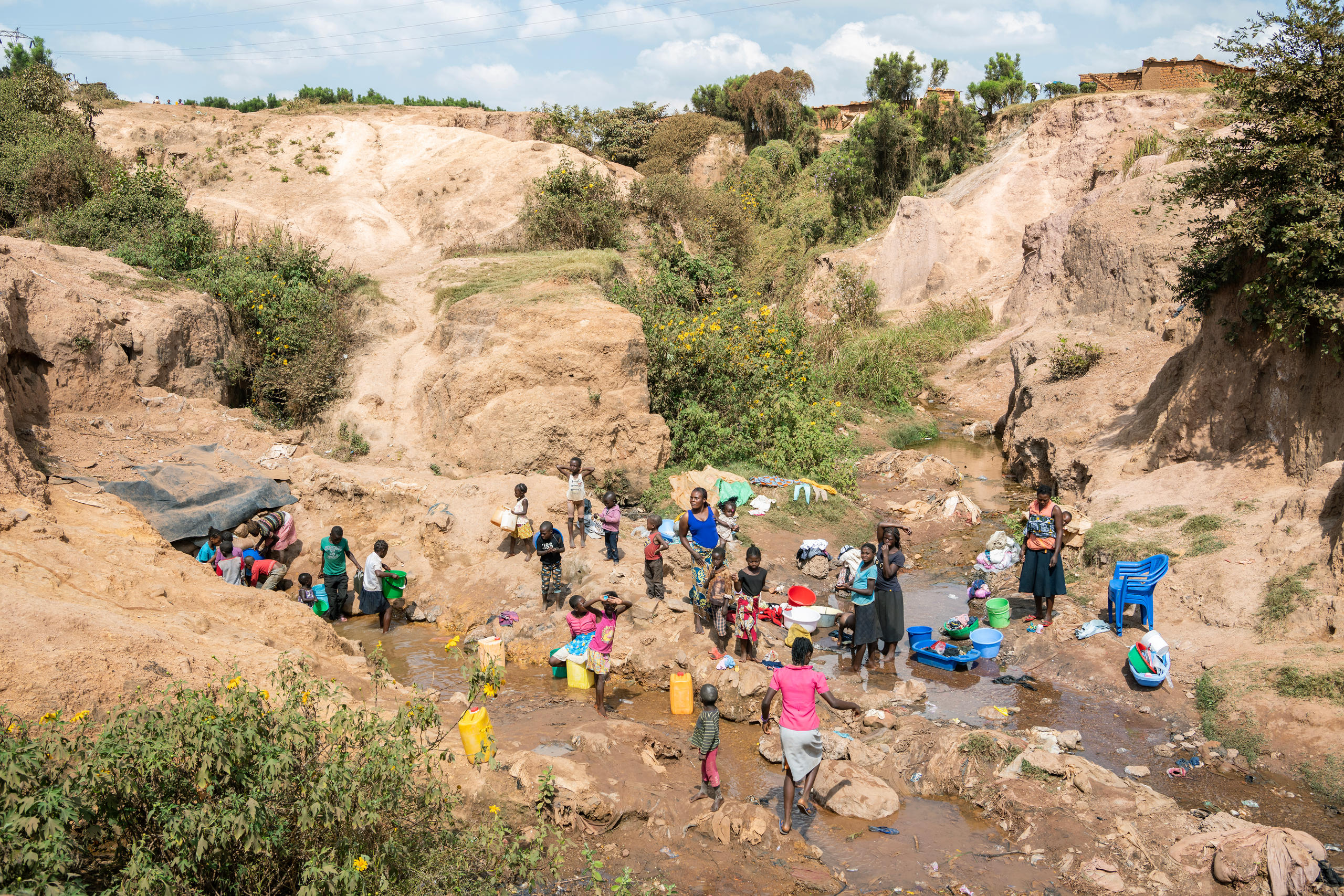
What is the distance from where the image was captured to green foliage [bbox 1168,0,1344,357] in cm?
880

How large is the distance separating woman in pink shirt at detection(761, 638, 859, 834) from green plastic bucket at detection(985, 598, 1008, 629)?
12.8ft

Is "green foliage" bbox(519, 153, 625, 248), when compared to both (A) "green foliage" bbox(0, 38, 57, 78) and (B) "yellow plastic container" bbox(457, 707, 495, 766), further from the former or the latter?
(A) "green foliage" bbox(0, 38, 57, 78)

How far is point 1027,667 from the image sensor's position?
26.4 ft

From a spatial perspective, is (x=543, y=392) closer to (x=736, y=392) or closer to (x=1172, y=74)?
(x=736, y=392)

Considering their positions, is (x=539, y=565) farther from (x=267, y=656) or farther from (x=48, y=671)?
(x=48, y=671)

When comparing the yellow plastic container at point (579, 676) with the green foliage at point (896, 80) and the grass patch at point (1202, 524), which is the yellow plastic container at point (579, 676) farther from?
the green foliage at point (896, 80)

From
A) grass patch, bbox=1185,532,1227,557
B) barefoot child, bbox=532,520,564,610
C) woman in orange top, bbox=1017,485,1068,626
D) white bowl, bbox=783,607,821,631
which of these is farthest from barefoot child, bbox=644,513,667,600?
grass patch, bbox=1185,532,1227,557

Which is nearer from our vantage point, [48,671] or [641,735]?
[48,671]

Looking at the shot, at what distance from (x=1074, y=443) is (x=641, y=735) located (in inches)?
382

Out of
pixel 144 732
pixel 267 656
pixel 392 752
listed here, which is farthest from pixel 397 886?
pixel 267 656

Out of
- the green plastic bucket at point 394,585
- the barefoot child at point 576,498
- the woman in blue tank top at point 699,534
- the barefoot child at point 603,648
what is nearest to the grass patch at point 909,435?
the barefoot child at point 576,498

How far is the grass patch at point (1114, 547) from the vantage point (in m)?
9.12

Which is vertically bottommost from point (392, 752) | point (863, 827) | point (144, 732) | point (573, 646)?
point (863, 827)

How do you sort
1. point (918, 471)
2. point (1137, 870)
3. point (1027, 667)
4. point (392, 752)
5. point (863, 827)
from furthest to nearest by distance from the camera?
point (918, 471) → point (1027, 667) → point (863, 827) → point (1137, 870) → point (392, 752)
